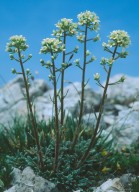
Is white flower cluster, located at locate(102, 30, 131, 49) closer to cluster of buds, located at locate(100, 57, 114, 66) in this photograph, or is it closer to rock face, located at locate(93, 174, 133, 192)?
cluster of buds, located at locate(100, 57, 114, 66)

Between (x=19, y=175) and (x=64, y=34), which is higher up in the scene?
(x=64, y=34)

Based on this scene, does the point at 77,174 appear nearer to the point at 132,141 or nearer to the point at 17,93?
the point at 132,141

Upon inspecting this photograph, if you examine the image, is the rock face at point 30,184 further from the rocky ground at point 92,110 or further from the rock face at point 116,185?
the rock face at point 116,185

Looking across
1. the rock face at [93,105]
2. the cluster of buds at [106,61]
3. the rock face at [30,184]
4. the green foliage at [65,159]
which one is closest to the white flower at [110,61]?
the cluster of buds at [106,61]

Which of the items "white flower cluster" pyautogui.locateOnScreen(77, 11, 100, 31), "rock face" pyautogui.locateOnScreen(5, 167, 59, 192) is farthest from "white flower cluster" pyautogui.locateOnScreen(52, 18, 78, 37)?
"rock face" pyautogui.locateOnScreen(5, 167, 59, 192)

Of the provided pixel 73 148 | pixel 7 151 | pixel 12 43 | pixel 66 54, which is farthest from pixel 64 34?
pixel 7 151

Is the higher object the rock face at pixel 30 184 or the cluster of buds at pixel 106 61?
the cluster of buds at pixel 106 61
